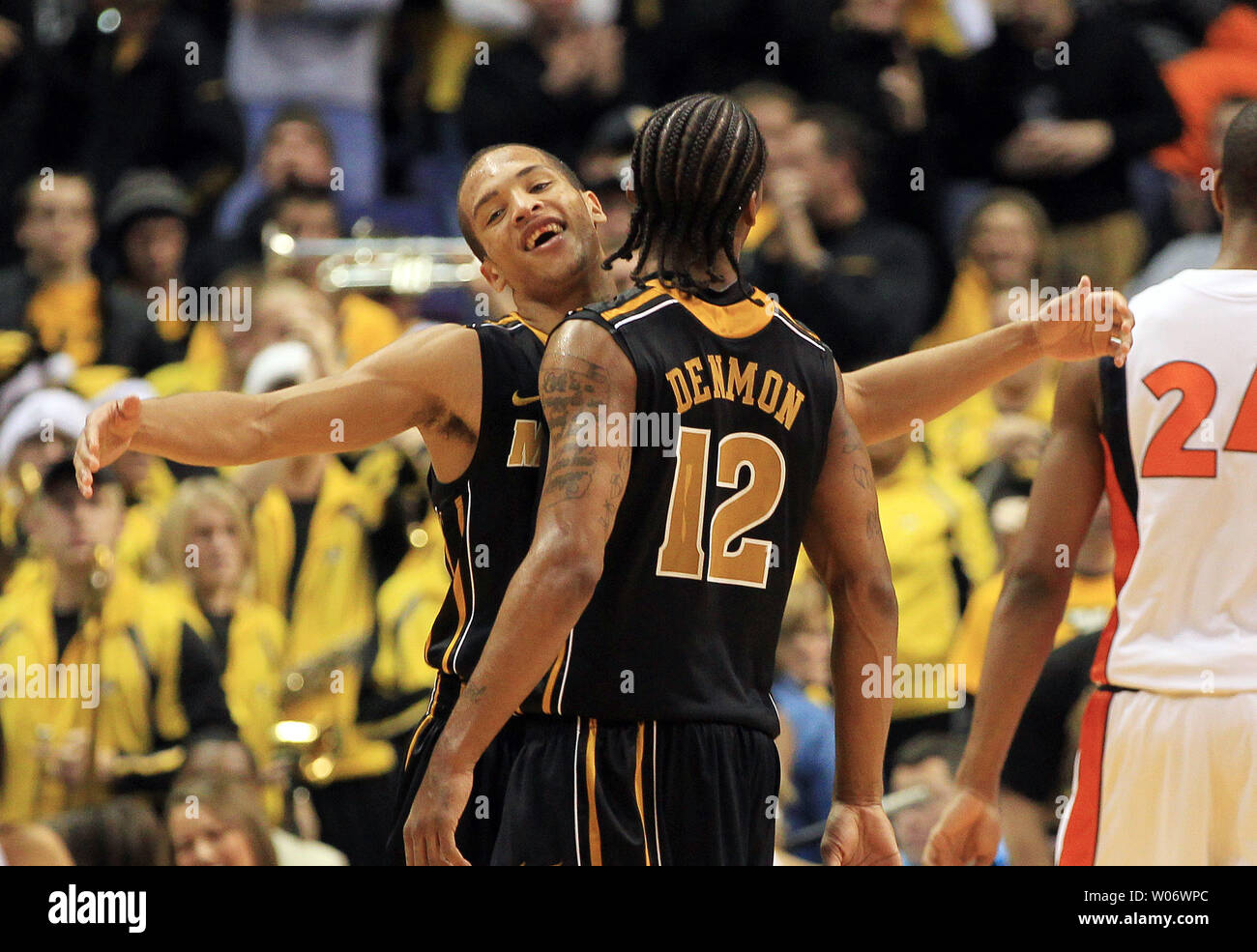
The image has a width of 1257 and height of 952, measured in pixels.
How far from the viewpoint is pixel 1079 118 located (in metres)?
8.03

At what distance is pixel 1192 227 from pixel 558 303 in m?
5.11

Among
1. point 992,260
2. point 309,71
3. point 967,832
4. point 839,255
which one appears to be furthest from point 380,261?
point 967,832

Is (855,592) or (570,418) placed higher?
(570,418)

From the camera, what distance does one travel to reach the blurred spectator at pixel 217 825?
18.1 feet

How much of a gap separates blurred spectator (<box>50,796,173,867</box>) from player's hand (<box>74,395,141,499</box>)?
271cm

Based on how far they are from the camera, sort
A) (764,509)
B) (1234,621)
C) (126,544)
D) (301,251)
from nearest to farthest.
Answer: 1. (764,509)
2. (1234,621)
3. (126,544)
4. (301,251)

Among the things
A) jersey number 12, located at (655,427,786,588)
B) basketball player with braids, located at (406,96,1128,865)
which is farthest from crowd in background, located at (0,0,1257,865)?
jersey number 12, located at (655,427,786,588)

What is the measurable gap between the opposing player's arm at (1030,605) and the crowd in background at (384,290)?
115cm

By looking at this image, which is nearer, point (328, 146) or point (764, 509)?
point (764, 509)

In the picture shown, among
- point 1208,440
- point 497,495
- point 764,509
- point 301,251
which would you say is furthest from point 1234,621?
point 301,251

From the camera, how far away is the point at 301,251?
786 centimetres

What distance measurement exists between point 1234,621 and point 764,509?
1.04 m

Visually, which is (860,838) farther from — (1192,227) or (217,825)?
(1192,227)
